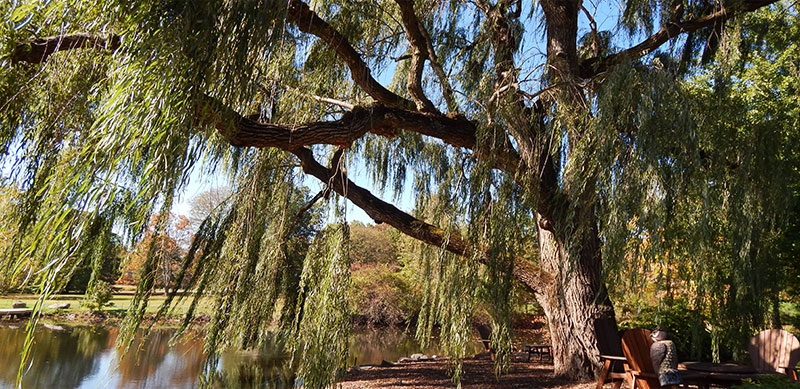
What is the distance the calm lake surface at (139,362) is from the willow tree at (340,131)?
1471 mm

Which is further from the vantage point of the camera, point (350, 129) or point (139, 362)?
point (139, 362)

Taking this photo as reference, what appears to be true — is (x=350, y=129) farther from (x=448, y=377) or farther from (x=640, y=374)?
(x=448, y=377)

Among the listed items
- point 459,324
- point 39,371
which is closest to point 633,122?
point 459,324

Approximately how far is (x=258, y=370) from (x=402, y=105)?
5906 millimetres

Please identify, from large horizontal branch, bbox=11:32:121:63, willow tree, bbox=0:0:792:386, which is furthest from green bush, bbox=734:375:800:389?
large horizontal branch, bbox=11:32:121:63

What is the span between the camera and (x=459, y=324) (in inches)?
144

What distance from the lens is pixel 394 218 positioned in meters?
5.47

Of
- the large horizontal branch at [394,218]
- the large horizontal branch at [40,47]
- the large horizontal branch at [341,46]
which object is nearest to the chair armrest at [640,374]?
the large horizontal branch at [394,218]

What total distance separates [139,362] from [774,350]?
7.83 metres

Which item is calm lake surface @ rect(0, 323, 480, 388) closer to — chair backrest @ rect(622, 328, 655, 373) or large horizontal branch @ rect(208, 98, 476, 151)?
large horizontal branch @ rect(208, 98, 476, 151)

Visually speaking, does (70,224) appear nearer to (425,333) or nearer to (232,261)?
(232,261)

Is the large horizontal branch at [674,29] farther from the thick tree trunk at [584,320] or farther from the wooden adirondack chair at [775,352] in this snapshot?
the wooden adirondack chair at [775,352]

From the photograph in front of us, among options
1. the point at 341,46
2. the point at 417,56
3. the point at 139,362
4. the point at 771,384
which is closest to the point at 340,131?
the point at 341,46

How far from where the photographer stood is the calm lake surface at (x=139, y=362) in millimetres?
7262
